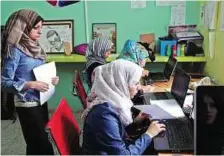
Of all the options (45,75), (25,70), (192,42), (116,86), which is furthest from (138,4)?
(116,86)

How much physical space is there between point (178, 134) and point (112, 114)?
39cm

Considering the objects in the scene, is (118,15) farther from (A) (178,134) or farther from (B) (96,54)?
(A) (178,134)

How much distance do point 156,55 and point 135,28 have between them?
1.43 feet

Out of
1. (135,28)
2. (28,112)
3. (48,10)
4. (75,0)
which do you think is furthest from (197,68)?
(28,112)

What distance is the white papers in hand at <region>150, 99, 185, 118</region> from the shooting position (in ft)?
6.11

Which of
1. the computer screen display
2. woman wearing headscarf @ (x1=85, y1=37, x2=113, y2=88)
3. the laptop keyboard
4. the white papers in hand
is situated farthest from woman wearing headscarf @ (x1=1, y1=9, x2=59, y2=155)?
the computer screen display

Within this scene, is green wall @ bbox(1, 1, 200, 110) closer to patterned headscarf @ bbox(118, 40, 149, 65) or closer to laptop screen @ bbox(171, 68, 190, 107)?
patterned headscarf @ bbox(118, 40, 149, 65)

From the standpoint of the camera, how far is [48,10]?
147 inches

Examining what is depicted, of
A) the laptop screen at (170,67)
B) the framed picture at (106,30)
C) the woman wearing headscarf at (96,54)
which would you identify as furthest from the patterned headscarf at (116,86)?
the framed picture at (106,30)

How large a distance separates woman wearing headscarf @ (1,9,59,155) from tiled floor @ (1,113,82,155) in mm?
646

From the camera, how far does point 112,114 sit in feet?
4.61

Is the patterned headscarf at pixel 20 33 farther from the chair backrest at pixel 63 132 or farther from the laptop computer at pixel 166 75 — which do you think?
the laptop computer at pixel 166 75

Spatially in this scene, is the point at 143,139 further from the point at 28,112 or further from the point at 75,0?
the point at 75,0

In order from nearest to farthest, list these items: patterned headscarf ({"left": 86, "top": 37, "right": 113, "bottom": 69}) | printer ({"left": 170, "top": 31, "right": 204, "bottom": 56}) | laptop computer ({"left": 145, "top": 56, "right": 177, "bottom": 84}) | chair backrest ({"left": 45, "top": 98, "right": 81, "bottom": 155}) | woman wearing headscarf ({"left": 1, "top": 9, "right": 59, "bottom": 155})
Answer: chair backrest ({"left": 45, "top": 98, "right": 81, "bottom": 155})
woman wearing headscarf ({"left": 1, "top": 9, "right": 59, "bottom": 155})
patterned headscarf ({"left": 86, "top": 37, "right": 113, "bottom": 69})
laptop computer ({"left": 145, "top": 56, "right": 177, "bottom": 84})
printer ({"left": 170, "top": 31, "right": 204, "bottom": 56})
